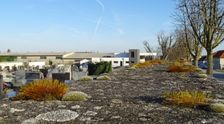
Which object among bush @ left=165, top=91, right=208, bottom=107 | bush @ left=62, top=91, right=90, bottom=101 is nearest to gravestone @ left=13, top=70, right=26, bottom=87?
bush @ left=62, top=91, right=90, bottom=101

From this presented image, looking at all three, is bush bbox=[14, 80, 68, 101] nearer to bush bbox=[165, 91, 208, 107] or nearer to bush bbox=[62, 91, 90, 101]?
bush bbox=[62, 91, 90, 101]

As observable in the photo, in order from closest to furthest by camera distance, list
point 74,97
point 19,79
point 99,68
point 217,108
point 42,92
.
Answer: point 217,108 → point 74,97 → point 42,92 → point 19,79 → point 99,68

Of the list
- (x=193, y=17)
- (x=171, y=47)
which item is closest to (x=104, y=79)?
(x=193, y=17)

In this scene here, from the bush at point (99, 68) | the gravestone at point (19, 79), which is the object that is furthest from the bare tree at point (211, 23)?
the bush at point (99, 68)

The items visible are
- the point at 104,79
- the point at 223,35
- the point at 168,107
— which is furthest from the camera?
the point at 223,35

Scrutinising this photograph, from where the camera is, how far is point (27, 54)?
150 metres

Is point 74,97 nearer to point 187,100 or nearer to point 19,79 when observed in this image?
point 187,100

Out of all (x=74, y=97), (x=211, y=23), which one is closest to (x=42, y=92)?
(x=74, y=97)

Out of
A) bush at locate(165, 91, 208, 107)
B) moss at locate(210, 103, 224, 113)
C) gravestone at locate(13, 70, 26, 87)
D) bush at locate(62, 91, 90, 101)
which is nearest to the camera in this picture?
moss at locate(210, 103, 224, 113)

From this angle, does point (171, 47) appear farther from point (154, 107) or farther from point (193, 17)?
point (154, 107)

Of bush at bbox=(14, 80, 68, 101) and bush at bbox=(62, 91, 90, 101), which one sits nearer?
bush at bbox=(62, 91, 90, 101)

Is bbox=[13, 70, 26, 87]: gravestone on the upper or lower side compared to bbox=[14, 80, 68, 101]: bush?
lower

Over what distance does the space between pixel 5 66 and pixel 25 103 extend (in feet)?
280

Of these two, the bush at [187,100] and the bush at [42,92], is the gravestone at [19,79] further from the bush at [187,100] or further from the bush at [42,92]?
the bush at [187,100]
